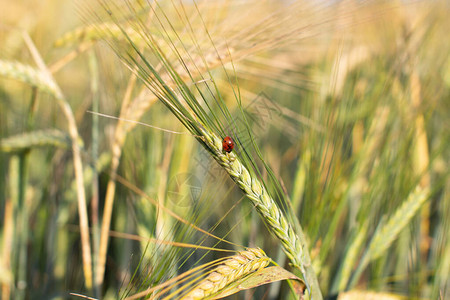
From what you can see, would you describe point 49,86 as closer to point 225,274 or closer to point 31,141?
point 31,141

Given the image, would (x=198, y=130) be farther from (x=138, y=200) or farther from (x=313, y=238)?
(x=138, y=200)

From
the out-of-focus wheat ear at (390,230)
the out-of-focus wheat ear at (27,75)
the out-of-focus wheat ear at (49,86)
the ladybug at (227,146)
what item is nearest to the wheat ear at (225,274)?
the ladybug at (227,146)

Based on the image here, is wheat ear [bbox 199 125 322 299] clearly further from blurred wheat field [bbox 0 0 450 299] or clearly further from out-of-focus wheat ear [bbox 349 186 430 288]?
out-of-focus wheat ear [bbox 349 186 430 288]

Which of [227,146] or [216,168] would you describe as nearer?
[227,146]

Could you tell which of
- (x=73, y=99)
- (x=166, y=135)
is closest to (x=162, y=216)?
(x=166, y=135)

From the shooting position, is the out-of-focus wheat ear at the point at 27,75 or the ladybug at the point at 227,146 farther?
the out-of-focus wheat ear at the point at 27,75

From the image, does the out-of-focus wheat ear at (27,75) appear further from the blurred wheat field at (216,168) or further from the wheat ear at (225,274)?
the wheat ear at (225,274)

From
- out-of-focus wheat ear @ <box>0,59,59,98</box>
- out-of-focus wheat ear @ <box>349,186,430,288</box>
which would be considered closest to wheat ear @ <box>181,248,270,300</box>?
out-of-focus wheat ear @ <box>349,186,430,288</box>

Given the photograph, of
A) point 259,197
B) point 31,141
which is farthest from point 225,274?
point 31,141
